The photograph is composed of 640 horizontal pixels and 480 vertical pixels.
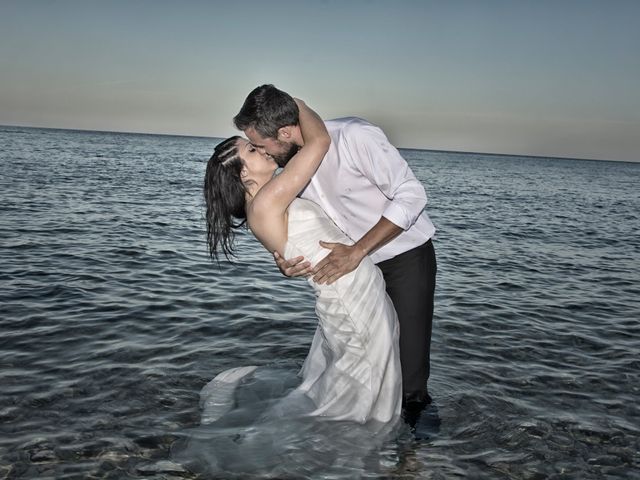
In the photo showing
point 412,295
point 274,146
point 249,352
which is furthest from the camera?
point 249,352

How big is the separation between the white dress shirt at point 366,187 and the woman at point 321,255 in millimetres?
297

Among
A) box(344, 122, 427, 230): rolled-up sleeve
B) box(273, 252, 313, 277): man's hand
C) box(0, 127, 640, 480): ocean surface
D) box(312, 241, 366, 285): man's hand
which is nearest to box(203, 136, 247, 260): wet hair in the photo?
box(273, 252, 313, 277): man's hand

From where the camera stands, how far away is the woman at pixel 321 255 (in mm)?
4066

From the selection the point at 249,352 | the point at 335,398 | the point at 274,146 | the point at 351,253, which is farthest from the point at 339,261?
the point at 249,352

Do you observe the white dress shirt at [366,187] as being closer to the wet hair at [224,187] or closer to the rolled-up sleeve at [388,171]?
the rolled-up sleeve at [388,171]

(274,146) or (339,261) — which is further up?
(274,146)

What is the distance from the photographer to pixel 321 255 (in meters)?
4.23

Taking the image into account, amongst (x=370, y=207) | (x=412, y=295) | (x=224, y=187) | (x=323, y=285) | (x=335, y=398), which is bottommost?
(x=335, y=398)

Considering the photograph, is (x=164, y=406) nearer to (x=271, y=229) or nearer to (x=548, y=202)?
(x=271, y=229)

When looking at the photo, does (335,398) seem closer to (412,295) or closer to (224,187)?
(412,295)

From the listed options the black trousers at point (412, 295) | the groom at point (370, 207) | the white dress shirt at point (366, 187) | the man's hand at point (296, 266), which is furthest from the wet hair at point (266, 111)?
the black trousers at point (412, 295)

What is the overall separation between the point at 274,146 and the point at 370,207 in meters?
0.97

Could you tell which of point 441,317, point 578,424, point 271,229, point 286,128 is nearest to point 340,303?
point 271,229

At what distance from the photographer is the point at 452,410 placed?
19.7 ft
